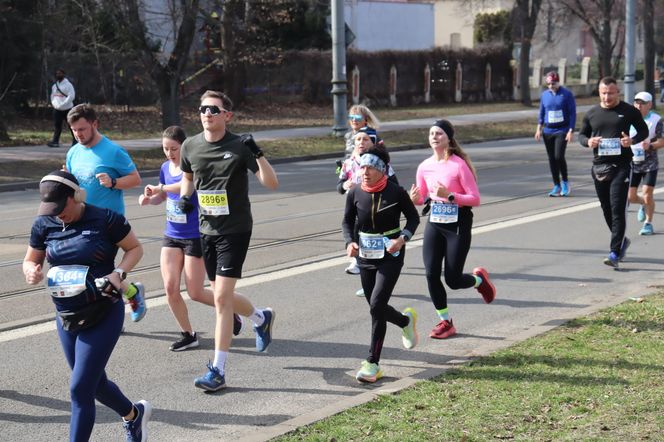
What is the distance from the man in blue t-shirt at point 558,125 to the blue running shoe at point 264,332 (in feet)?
31.9

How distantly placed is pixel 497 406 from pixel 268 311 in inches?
84.3

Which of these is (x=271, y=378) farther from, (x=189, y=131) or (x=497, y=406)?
(x=189, y=131)

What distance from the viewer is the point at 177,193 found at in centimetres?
754

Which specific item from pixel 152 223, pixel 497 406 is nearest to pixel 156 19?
pixel 152 223

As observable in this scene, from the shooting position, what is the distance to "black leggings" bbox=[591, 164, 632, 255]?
1029 centimetres

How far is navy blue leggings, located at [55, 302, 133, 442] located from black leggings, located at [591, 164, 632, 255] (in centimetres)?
659

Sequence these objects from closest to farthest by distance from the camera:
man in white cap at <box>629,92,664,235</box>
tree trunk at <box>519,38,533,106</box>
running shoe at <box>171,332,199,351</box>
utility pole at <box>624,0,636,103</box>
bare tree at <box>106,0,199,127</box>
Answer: running shoe at <box>171,332,199,351</box>
man in white cap at <box>629,92,664,235</box>
bare tree at <box>106,0,199,127</box>
utility pole at <box>624,0,636,103</box>
tree trunk at <box>519,38,533,106</box>

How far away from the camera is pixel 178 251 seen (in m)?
7.40

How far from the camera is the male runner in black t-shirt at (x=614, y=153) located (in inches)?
405

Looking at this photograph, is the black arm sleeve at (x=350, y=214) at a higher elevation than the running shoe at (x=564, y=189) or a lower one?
higher

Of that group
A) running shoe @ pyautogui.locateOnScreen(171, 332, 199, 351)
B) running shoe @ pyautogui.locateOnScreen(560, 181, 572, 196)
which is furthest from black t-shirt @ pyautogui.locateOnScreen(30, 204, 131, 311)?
running shoe @ pyautogui.locateOnScreen(560, 181, 572, 196)

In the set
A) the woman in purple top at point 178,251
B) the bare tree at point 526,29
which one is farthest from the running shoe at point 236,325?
the bare tree at point 526,29

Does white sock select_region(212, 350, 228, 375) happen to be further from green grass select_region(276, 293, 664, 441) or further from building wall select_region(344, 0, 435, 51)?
building wall select_region(344, 0, 435, 51)

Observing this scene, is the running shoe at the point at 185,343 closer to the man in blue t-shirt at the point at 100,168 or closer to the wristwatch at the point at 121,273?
the man in blue t-shirt at the point at 100,168
